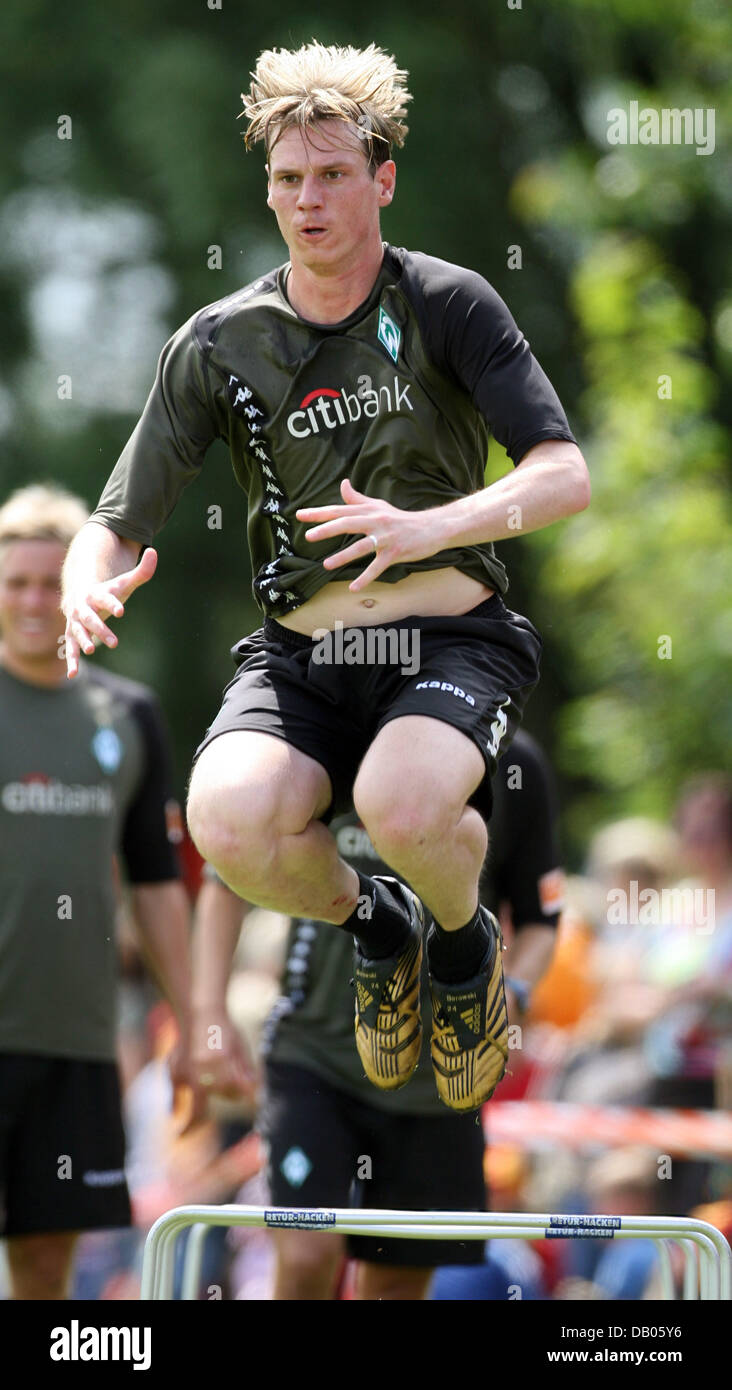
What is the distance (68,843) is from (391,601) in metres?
1.91

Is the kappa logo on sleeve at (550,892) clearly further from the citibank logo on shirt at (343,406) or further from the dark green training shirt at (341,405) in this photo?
the citibank logo on shirt at (343,406)

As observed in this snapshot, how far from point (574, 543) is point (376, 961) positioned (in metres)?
6.64

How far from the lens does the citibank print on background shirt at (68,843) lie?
5418 millimetres

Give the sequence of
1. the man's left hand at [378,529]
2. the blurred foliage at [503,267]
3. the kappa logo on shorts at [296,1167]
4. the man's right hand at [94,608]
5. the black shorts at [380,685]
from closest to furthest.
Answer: the man's left hand at [378,529]
the man's right hand at [94,608]
the black shorts at [380,685]
the kappa logo on shorts at [296,1167]
the blurred foliage at [503,267]

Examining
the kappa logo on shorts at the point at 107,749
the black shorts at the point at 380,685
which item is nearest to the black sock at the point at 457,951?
the black shorts at the point at 380,685

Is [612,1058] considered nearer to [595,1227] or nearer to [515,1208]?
[515,1208]

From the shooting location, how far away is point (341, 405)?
391 cm

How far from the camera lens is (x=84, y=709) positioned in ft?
18.7

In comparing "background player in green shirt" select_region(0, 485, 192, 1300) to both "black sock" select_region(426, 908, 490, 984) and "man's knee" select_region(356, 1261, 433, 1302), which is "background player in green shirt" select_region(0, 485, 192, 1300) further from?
"black sock" select_region(426, 908, 490, 984)

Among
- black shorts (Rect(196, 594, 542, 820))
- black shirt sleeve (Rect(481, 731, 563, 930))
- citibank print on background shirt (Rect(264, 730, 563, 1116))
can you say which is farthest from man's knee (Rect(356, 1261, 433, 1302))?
black shorts (Rect(196, 594, 542, 820))

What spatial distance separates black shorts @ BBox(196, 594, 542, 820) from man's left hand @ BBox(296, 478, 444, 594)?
0.39 meters

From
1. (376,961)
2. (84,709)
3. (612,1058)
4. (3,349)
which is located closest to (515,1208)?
(612,1058)

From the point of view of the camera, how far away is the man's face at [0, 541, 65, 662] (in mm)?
5598
